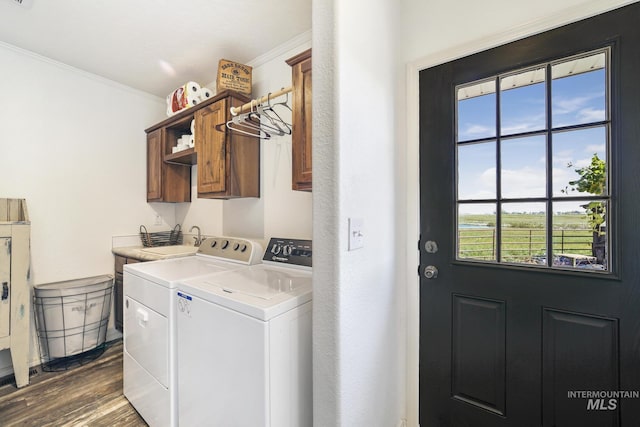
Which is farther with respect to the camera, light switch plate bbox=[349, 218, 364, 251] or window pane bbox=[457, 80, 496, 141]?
window pane bbox=[457, 80, 496, 141]

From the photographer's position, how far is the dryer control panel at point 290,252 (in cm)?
171

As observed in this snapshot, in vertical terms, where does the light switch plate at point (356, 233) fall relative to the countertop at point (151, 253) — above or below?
above

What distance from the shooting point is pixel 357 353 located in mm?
1045

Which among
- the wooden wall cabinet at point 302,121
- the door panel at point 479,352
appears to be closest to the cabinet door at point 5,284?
the wooden wall cabinet at point 302,121

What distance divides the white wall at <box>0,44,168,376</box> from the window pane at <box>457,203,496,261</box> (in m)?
3.12

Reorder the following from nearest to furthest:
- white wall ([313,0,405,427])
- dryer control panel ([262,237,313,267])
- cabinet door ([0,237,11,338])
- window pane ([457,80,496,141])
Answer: white wall ([313,0,405,427]), window pane ([457,80,496,141]), dryer control panel ([262,237,313,267]), cabinet door ([0,237,11,338])

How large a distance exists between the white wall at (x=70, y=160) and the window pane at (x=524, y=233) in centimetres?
330

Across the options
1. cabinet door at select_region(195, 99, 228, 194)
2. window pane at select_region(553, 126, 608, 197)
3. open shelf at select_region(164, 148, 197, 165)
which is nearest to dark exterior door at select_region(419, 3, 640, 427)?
window pane at select_region(553, 126, 608, 197)

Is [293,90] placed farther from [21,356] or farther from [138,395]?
[21,356]

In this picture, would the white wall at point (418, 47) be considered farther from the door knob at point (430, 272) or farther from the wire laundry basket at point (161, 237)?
the wire laundry basket at point (161, 237)

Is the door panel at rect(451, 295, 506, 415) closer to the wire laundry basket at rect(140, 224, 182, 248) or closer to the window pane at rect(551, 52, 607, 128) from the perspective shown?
the window pane at rect(551, 52, 607, 128)

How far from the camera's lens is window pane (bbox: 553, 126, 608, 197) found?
3.43ft

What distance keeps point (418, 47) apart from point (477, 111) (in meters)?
0.49

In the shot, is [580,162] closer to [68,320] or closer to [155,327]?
[155,327]
